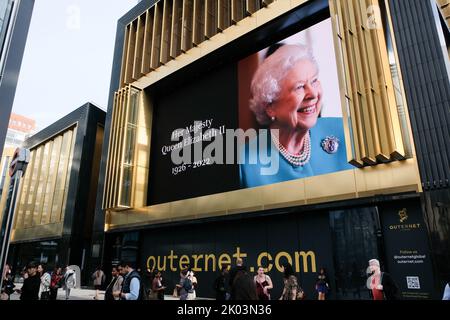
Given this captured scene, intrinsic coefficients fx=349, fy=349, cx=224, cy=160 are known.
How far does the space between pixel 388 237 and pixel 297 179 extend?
3.82m

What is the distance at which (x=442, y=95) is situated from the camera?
1030 centimetres

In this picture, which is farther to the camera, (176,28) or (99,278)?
(176,28)

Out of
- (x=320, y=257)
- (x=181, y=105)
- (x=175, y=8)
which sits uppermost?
(x=175, y=8)

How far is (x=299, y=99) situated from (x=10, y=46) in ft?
35.5

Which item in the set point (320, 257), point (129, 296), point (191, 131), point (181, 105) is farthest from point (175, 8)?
point (129, 296)

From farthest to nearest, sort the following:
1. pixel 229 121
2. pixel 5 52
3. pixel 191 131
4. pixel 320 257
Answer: pixel 191 131 < pixel 229 121 < pixel 320 257 < pixel 5 52

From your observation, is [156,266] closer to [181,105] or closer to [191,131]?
[191,131]

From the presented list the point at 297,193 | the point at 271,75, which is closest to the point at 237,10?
the point at 271,75

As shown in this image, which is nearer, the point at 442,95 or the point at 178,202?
the point at 442,95

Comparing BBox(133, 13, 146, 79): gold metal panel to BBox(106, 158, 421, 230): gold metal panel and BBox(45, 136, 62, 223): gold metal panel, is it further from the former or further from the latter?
BBox(45, 136, 62, 223): gold metal panel

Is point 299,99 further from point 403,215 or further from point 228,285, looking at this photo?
point 228,285

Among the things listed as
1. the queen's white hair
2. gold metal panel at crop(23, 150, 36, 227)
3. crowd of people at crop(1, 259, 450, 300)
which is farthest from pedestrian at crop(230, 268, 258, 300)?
gold metal panel at crop(23, 150, 36, 227)

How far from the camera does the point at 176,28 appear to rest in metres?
20.5

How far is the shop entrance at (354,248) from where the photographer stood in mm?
11445
